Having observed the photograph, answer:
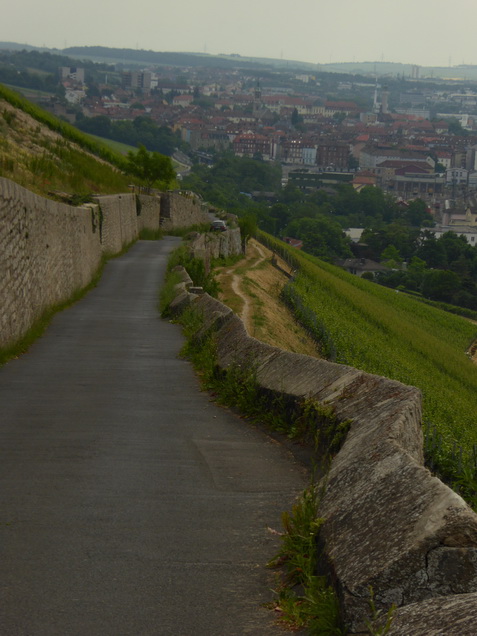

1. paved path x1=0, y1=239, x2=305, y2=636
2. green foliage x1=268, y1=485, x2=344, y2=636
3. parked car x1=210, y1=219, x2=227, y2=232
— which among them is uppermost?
green foliage x1=268, y1=485, x2=344, y2=636

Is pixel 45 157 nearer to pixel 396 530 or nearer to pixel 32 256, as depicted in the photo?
pixel 32 256

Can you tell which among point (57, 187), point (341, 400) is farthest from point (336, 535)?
point (57, 187)

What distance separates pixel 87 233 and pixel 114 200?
8255 millimetres

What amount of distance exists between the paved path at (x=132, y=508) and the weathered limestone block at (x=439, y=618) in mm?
827

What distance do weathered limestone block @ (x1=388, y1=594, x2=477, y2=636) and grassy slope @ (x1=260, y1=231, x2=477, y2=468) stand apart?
57.7 ft

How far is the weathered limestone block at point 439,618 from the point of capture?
3180mm

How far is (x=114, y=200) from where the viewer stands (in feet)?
103

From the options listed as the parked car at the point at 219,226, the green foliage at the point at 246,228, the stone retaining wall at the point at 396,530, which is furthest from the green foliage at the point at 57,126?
the stone retaining wall at the point at 396,530

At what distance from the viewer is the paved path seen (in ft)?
13.9

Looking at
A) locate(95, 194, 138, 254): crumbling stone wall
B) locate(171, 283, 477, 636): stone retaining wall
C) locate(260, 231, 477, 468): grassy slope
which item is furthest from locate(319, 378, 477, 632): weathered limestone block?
locate(95, 194, 138, 254): crumbling stone wall

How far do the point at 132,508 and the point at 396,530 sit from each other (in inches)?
75.3

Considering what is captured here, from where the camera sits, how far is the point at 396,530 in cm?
404

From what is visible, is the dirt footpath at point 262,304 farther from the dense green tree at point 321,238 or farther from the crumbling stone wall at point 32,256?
the dense green tree at point 321,238

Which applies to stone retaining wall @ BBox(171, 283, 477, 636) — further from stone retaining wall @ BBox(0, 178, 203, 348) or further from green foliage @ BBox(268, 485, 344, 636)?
stone retaining wall @ BBox(0, 178, 203, 348)
